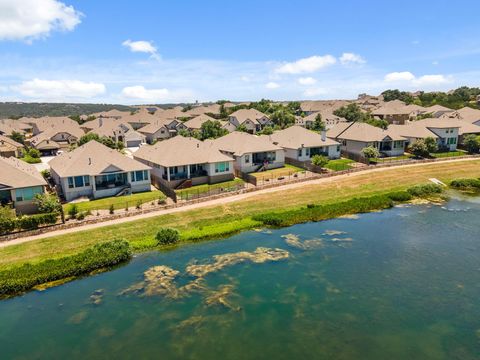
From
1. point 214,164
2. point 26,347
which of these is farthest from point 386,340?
point 214,164

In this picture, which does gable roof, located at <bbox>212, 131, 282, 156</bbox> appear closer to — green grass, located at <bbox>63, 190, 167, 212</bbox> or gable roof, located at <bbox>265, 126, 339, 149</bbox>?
gable roof, located at <bbox>265, 126, 339, 149</bbox>

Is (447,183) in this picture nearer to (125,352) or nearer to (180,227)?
(180,227)

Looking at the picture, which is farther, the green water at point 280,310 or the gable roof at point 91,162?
the gable roof at point 91,162

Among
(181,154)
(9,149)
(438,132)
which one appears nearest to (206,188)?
(181,154)

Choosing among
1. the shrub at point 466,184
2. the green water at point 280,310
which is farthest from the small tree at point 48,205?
the shrub at point 466,184

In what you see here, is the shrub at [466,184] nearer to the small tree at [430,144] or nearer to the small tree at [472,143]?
the small tree at [430,144]

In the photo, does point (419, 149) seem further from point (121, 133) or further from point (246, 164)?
point (121, 133)

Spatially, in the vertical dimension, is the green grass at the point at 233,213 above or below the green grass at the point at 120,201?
below
